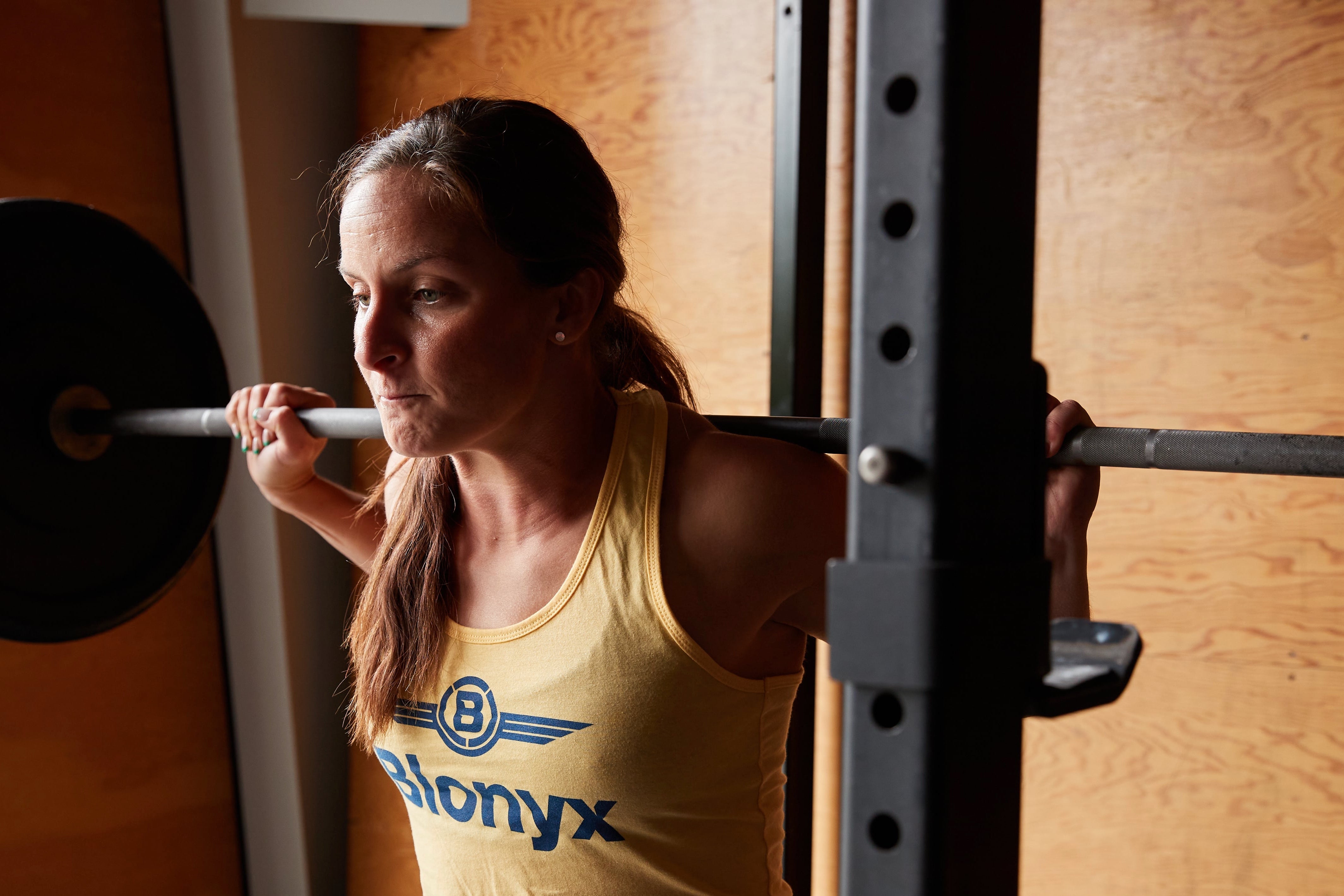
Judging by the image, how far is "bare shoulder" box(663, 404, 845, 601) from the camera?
1.07 m

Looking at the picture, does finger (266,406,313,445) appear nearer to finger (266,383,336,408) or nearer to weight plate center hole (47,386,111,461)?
finger (266,383,336,408)

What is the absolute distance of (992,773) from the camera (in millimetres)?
528

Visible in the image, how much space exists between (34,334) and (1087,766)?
5.49 feet

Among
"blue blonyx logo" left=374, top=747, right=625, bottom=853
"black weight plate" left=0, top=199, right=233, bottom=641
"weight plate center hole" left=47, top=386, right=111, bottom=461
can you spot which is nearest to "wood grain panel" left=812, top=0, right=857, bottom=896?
"blue blonyx logo" left=374, top=747, right=625, bottom=853

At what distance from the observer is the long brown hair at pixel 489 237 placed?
107 cm

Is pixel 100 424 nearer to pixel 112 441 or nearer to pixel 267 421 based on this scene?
pixel 112 441

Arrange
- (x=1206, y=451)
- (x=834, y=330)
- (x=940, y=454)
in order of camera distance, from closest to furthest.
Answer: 1. (x=940, y=454)
2. (x=1206, y=451)
3. (x=834, y=330)

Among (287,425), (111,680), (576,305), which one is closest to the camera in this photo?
(576,305)

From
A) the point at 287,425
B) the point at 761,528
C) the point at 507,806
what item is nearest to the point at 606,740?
the point at 507,806

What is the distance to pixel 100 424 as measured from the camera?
1509 mm

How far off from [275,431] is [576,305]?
0.48 metres

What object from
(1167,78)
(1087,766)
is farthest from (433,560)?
(1167,78)

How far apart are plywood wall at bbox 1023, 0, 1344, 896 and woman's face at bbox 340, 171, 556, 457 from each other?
1.01m

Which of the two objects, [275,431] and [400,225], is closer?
[400,225]
